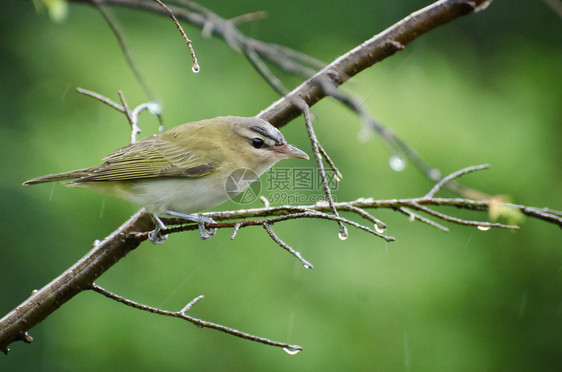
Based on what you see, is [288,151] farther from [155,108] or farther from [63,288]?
[63,288]

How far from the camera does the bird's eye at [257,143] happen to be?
295 centimetres

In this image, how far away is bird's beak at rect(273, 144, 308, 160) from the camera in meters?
2.86

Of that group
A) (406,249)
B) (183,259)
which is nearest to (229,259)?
(183,259)

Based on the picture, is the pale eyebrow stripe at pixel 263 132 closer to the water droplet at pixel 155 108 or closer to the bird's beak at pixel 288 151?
the bird's beak at pixel 288 151

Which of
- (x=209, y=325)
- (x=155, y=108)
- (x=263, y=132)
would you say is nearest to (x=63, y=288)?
(x=209, y=325)

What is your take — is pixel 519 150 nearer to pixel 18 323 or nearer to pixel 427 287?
pixel 427 287

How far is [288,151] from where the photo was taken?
2.89 metres

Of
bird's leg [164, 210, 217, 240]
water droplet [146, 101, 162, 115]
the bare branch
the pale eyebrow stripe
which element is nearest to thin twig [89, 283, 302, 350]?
the bare branch

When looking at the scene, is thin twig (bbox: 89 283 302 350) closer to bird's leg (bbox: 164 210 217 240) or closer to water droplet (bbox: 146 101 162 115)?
bird's leg (bbox: 164 210 217 240)

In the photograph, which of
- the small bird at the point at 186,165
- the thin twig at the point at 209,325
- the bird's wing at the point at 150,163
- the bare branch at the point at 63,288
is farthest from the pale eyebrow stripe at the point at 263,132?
the thin twig at the point at 209,325

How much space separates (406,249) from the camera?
13.8 ft

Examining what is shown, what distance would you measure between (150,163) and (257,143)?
552 mm

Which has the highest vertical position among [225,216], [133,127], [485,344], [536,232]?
[536,232]

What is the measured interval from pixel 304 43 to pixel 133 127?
342 cm
